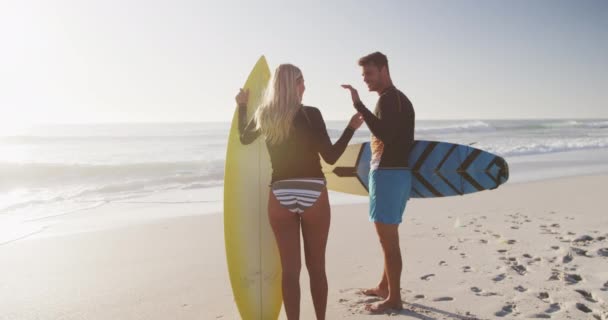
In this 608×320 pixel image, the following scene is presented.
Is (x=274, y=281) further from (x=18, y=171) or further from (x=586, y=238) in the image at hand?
(x=18, y=171)

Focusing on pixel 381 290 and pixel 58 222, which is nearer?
pixel 381 290

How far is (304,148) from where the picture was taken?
229cm

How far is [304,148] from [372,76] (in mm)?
863

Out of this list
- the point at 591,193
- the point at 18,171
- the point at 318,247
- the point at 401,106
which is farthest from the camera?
the point at 18,171


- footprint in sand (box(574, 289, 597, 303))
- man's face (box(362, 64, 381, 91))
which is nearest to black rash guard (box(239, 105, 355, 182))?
Result: man's face (box(362, 64, 381, 91))

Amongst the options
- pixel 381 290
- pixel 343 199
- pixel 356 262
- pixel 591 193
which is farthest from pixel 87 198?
pixel 591 193

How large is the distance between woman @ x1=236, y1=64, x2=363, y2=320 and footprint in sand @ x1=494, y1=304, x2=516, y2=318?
1252 millimetres

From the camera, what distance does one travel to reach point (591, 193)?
715 centimetres

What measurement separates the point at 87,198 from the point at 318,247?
299 inches

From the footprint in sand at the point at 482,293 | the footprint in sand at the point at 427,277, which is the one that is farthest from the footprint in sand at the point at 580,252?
the footprint in sand at the point at 427,277

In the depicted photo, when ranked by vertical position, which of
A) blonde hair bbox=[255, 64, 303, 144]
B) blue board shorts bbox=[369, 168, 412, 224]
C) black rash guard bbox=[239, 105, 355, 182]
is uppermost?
blonde hair bbox=[255, 64, 303, 144]

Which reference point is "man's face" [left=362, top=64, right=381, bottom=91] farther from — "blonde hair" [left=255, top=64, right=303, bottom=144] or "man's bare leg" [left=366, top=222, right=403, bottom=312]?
"man's bare leg" [left=366, top=222, right=403, bottom=312]

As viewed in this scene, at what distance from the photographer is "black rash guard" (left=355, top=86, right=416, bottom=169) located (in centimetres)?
272

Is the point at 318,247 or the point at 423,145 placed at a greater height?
the point at 423,145
